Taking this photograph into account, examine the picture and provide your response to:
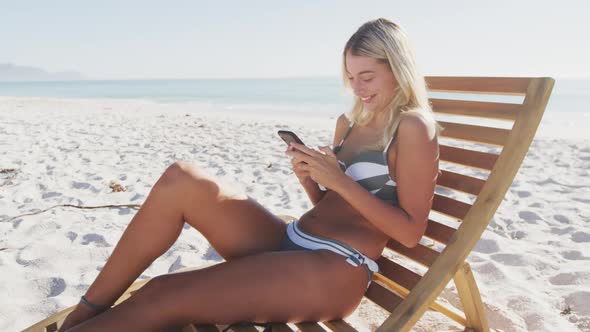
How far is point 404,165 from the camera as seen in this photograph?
1822 millimetres

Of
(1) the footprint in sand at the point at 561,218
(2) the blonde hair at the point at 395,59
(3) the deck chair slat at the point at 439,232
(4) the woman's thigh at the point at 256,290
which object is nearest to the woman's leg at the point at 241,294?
(4) the woman's thigh at the point at 256,290

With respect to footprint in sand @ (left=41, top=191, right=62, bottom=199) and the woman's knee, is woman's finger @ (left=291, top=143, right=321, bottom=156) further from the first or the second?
footprint in sand @ (left=41, top=191, right=62, bottom=199)

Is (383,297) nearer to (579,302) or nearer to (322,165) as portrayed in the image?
(322,165)

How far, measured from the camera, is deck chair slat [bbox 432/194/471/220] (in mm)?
2131

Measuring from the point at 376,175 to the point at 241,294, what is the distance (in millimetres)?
715

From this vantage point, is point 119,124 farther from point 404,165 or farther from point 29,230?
point 404,165

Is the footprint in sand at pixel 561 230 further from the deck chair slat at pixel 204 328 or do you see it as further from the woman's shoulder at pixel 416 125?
the deck chair slat at pixel 204 328

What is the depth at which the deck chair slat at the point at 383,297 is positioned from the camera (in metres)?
2.02

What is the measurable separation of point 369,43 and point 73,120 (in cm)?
970

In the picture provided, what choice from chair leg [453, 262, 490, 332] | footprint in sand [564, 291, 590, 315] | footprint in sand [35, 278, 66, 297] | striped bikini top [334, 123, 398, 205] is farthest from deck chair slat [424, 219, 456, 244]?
footprint in sand [35, 278, 66, 297]

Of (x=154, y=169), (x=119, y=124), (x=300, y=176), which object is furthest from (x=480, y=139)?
(x=119, y=124)

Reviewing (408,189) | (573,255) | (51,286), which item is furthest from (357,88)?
(573,255)

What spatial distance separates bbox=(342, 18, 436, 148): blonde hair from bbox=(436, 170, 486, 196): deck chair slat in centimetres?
37

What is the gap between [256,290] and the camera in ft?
5.60
